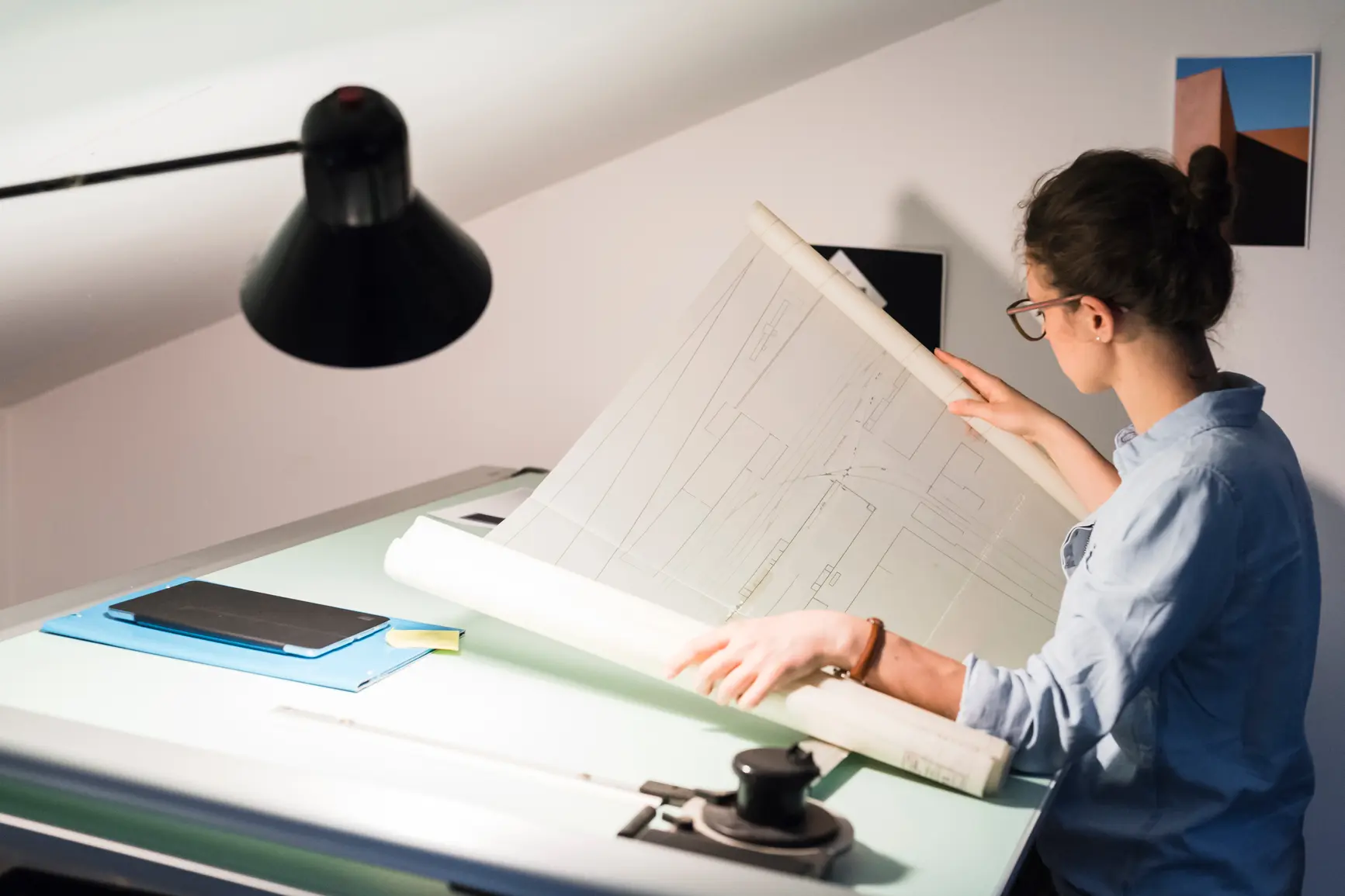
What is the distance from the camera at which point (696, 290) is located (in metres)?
2.25

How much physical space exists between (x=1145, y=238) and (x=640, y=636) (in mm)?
617

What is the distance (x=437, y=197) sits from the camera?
6.37 feet

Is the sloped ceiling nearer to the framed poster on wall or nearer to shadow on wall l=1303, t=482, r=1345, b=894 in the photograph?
the framed poster on wall

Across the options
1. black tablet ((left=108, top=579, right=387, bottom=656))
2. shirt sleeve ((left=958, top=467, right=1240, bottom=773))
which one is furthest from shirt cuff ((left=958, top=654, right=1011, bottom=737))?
black tablet ((left=108, top=579, right=387, bottom=656))

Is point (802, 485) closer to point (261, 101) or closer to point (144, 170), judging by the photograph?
point (261, 101)

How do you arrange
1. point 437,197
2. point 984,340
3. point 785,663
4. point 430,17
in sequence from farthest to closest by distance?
point 984,340 < point 437,197 < point 785,663 < point 430,17

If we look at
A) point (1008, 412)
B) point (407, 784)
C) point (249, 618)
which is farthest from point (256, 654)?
point (1008, 412)

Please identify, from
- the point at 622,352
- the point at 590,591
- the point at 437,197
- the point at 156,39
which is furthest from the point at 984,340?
the point at 156,39

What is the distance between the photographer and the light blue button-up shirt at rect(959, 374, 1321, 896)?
1.07 metres

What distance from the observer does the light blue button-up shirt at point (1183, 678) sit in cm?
107

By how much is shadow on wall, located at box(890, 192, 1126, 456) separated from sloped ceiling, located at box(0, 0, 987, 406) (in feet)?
1.04

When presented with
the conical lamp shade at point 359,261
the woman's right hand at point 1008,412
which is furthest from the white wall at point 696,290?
the conical lamp shade at point 359,261

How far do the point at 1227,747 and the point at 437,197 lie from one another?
1.35 meters

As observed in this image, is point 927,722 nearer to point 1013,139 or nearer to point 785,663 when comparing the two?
point 785,663
